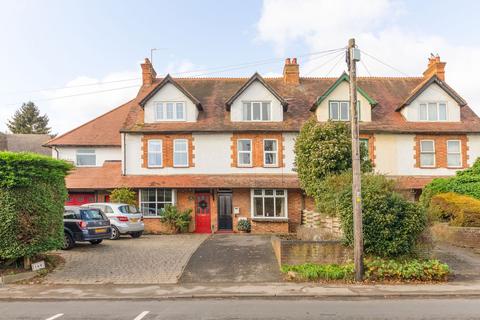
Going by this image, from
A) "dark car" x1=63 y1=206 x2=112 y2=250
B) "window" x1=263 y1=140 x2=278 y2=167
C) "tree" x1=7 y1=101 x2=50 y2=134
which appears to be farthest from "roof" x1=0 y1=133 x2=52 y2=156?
"dark car" x1=63 y1=206 x2=112 y2=250

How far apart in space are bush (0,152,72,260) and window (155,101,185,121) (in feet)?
38.2

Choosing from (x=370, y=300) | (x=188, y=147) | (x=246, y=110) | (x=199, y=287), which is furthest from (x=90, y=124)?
(x=370, y=300)

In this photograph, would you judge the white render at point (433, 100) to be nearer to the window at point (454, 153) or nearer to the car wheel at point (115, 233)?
the window at point (454, 153)

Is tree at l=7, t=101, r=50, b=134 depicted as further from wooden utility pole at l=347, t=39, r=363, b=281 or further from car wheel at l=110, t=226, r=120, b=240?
wooden utility pole at l=347, t=39, r=363, b=281

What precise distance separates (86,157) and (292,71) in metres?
14.7

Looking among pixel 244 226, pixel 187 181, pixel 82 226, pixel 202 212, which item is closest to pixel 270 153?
pixel 244 226

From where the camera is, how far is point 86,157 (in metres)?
27.1

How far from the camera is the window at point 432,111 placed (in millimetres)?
24812

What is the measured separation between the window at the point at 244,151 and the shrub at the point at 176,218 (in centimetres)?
424

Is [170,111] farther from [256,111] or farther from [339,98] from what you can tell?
[339,98]

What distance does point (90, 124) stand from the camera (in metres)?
29.2

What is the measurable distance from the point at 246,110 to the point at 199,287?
14.9 m

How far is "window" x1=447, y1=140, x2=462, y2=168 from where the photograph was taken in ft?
79.2

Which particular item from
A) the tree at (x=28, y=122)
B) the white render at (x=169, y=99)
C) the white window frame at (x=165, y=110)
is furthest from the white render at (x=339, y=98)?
the tree at (x=28, y=122)
